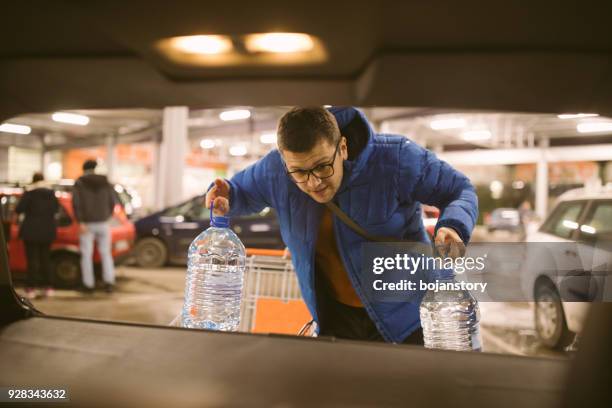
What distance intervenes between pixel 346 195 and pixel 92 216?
6623 millimetres

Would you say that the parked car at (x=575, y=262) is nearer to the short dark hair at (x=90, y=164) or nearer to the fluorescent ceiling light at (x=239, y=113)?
the fluorescent ceiling light at (x=239, y=113)

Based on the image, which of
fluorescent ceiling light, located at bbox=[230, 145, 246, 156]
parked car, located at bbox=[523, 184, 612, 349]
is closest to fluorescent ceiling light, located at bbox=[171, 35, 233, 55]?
parked car, located at bbox=[523, 184, 612, 349]

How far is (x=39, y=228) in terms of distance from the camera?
7031 mm

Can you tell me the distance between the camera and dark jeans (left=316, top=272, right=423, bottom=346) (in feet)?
6.79

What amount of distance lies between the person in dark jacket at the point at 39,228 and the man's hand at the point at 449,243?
6.21 m

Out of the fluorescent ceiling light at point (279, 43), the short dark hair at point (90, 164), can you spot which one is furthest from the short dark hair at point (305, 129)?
the short dark hair at point (90, 164)

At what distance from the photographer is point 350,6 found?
919 mm

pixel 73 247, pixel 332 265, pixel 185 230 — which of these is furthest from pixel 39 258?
pixel 332 265

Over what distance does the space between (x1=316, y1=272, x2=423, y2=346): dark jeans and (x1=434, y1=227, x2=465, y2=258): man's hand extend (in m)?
0.69

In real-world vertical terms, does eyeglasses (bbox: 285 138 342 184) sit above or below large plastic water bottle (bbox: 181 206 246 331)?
above

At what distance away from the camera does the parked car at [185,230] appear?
7.95ft

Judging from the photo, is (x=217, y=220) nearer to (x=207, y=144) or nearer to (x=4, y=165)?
(x=4, y=165)

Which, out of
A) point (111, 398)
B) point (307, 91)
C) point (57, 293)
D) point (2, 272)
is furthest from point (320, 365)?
point (57, 293)

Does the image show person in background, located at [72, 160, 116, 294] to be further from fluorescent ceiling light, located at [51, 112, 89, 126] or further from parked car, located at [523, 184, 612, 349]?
parked car, located at [523, 184, 612, 349]
